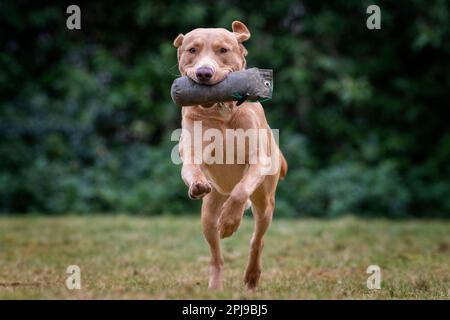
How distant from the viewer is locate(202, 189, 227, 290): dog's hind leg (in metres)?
5.26

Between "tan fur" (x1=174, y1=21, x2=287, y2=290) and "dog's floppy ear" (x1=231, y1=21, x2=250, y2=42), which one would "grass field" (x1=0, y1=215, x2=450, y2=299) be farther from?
"dog's floppy ear" (x1=231, y1=21, x2=250, y2=42)

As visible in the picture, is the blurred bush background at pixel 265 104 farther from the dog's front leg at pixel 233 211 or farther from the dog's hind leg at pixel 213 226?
the dog's front leg at pixel 233 211

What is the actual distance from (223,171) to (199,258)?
95.4 inches

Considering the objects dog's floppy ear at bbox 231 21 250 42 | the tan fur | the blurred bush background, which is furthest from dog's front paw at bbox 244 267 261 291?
the blurred bush background

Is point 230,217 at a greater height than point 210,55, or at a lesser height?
lesser

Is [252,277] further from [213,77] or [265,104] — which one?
[265,104]

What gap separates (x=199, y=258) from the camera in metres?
7.40

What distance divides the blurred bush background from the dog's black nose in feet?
23.1

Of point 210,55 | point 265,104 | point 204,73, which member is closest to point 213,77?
point 204,73

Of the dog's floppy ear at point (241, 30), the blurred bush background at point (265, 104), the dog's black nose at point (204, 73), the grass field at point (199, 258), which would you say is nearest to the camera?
the dog's black nose at point (204, 73)

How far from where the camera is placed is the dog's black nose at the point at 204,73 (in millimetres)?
4715

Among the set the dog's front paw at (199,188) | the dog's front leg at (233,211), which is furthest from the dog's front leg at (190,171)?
the dog's front leg at (233,211)

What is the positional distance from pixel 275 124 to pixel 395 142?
6.48 ft

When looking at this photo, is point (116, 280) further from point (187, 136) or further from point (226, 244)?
point (226, 244)
